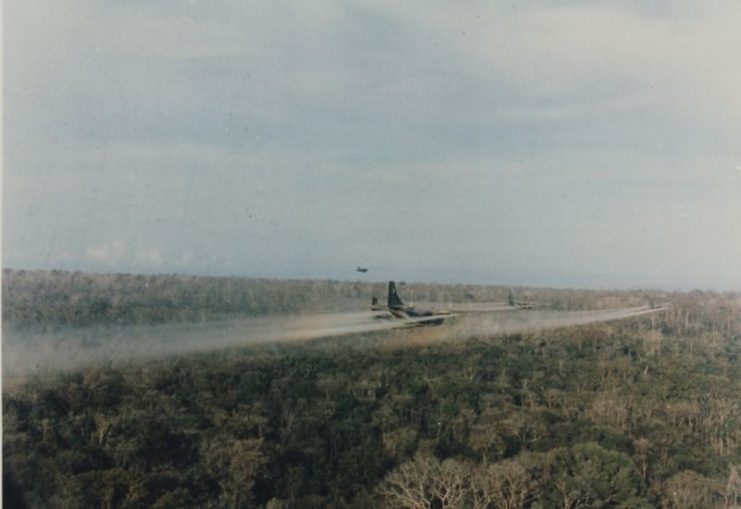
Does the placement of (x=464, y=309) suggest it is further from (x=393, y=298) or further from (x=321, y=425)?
(x=321, y=425)

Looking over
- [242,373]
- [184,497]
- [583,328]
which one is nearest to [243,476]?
[184,497]

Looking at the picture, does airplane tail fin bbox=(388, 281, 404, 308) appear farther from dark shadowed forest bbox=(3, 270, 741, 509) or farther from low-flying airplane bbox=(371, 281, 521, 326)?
dark shadowed forest bbox=(3, 270, 741, 509)

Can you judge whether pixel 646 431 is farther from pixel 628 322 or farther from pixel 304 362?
pixel 628 322

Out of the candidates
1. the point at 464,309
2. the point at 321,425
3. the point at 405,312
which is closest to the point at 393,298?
the point at 405,312

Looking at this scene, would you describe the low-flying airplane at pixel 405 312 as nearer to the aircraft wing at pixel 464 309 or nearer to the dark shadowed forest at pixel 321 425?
the aircraft wing at pixel 464 309

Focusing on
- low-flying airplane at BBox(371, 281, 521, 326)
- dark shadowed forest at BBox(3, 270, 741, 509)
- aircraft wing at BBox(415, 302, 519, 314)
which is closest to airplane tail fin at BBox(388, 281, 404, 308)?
low-flying airplane at BBox(371, 281, 521, 326)
